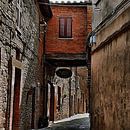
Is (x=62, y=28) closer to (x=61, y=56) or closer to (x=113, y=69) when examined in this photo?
(x=61, y=56)

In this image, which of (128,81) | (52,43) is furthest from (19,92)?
(52,43)

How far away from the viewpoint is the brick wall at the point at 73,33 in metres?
19.1

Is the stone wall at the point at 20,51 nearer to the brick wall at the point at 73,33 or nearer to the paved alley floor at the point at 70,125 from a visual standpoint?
the brick wall at the point at 73,33

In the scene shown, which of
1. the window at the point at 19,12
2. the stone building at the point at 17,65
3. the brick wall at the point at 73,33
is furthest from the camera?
the brick wall at the point at 73,33

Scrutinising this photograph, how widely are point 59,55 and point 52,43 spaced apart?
2.97ft

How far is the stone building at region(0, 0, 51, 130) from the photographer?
352 inches

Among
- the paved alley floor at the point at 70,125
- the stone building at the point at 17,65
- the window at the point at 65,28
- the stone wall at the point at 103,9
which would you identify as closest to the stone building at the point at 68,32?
the window at the point at 65,28

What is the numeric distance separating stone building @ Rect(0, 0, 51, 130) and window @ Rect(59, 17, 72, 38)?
3.29 metres

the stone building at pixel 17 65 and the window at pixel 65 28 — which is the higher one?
the window at pixel 65 28

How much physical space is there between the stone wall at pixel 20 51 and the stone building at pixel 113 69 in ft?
9.23

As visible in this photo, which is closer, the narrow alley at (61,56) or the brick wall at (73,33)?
the narrow alley at (61,56)

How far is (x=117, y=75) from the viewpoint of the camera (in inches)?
301

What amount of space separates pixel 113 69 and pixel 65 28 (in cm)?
1137

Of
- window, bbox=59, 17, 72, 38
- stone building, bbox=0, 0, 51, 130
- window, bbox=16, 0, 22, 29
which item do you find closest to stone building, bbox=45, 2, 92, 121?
window, bbox=59, 17, 72, 38
